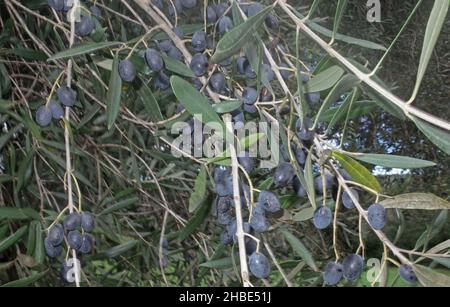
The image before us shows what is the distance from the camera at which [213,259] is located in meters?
1.07

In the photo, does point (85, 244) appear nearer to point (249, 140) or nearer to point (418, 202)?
point (249, 140)

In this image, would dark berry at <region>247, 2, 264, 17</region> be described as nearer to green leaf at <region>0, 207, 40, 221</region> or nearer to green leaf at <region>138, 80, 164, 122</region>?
green leaf at <region>138, 80, 164, 122</region>

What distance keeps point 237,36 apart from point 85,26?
0.35 metres

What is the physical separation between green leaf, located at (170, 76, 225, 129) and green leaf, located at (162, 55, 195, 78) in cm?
16

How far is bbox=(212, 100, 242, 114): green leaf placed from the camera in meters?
0.72

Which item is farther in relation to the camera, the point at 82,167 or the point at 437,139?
the point at 82,167

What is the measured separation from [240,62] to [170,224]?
106 centimetres

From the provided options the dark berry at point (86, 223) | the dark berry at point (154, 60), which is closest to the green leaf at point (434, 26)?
the dark berry at point (154, 60)

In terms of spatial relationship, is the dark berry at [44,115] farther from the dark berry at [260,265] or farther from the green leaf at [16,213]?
the dark berry at [260,265]

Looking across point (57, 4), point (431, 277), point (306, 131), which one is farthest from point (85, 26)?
point (431, 277)

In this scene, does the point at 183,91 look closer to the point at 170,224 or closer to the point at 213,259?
the point at 213,259

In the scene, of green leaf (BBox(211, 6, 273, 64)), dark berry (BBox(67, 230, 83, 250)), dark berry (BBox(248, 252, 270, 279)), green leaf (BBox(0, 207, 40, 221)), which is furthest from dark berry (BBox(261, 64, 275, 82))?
green leaf (BBox(0, 207, 40, 221))

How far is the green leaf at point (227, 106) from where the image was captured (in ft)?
2.35
